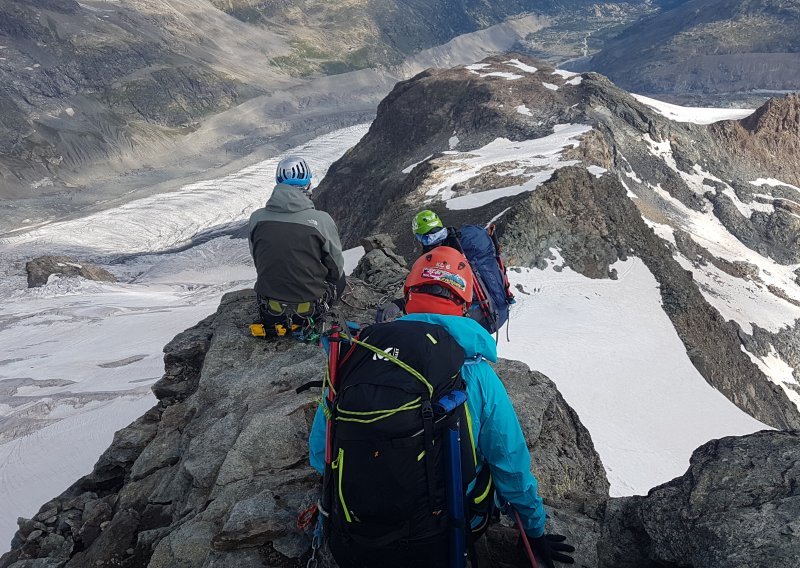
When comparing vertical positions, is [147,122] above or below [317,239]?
above

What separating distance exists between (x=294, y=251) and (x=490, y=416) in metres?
5.46

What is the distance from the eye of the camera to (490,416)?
13.6 feet

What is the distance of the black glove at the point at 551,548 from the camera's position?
457cm

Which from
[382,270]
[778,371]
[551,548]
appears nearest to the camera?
[551,548]

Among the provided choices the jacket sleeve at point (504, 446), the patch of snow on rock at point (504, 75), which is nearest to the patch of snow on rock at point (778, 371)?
the jacket sleeve at point (504, 446)

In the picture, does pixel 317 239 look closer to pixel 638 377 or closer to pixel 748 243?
pixel 638 377

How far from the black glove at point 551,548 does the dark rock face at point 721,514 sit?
474mm

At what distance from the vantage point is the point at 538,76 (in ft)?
249

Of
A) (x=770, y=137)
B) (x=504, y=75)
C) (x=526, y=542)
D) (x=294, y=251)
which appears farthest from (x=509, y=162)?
(x=770, y=137)

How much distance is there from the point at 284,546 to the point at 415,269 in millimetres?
3232

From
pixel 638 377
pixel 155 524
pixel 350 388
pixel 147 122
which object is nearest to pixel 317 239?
pixel 155 524

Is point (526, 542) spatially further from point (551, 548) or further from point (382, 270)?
point (382, 270)

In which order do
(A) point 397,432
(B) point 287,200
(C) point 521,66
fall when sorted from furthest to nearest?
(C) point 521,66 → (B) point 287,200 → (A) point 397,432

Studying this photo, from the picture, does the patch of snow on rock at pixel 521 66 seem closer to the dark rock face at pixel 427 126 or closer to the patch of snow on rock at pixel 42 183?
the dark rock face at pixel 427 126
